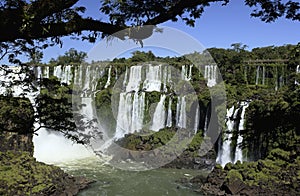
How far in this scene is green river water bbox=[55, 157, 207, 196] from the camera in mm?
11555

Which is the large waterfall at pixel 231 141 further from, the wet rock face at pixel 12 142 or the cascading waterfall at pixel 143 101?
the wet rock face at pixel 12 142

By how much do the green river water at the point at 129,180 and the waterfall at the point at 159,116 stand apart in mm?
5127

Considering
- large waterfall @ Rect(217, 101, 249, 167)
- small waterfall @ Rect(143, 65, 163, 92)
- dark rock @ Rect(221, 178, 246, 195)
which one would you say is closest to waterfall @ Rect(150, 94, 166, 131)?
small waterfall @ Rect(143, 65, 163, 92)

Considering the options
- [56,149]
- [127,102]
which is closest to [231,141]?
[127,102]

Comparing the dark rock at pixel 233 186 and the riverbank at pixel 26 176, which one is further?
the dark rock at pixel 233 186

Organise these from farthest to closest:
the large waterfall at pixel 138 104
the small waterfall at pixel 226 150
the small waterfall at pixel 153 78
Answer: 1. the small waterfall at pixel 153 78
2. the large waterfall at pixel 138 104
3. the small waterfall at pixel 226 150

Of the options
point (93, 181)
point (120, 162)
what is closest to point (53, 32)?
point (93, 181)

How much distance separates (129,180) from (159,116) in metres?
8.01

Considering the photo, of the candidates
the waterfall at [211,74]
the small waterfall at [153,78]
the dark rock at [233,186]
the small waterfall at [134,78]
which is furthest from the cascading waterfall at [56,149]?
the waterfall at [211,74]

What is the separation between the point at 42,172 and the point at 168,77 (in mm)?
14615

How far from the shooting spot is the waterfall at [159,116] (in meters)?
20.3

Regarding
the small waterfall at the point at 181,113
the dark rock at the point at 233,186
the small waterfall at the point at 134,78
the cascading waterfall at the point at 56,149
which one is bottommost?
the cascading waterfall at the point at 56,149

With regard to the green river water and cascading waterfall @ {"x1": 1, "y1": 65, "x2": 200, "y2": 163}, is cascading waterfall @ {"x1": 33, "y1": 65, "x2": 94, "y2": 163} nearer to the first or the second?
cascading waterfall @ {"x1": 1, "y1": 65, "x2": 200, "y2": 163}

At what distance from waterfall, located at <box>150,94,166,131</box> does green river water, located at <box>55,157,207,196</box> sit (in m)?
5.13
